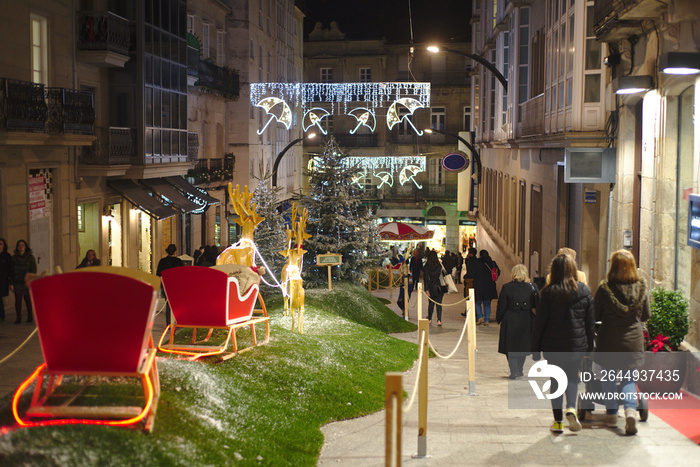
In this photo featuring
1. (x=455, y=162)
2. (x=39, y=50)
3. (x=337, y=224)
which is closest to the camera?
(x=39, y=50)

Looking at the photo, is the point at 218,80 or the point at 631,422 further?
the point at 218,80

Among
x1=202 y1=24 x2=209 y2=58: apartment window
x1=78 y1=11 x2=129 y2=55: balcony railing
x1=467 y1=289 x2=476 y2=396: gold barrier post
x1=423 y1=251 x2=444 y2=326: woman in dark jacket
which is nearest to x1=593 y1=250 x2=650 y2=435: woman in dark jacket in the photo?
Result: x1=467 y1=289 x2=476 y2=396: gold barrier post

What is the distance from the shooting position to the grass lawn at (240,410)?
17.3 feet

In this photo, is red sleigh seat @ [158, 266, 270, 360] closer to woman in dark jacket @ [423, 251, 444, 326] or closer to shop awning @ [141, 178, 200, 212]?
woman in dark jacket @ [423, 251, 444, 326]

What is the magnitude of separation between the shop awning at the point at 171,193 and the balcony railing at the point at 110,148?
2.41 meters

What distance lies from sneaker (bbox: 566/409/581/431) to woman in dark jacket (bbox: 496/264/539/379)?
338 centimetres

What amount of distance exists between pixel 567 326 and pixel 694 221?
9.75ft

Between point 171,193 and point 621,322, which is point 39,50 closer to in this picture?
point 171,193

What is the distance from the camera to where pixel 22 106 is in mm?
18750

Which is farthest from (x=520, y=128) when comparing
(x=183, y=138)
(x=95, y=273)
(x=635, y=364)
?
(x=95, y=273)

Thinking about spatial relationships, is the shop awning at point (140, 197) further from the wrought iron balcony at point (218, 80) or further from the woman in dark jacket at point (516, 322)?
the woman in dark jacket at point (516, 322)

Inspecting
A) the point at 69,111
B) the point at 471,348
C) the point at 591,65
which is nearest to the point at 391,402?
the point at 471,348

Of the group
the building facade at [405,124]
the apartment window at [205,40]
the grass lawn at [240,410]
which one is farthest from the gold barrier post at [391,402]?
the building facade at [405,124]

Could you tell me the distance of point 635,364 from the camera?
310 inches
